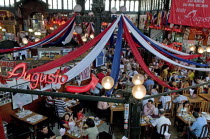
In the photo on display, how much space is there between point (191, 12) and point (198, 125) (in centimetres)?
372

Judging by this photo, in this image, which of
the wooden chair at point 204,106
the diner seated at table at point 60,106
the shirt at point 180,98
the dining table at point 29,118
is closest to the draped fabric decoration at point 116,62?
the diner seated at table at point 60,106

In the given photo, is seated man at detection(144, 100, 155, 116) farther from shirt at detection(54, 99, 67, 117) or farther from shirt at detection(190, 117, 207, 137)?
shirt at detection(54, 99, 67, 117)

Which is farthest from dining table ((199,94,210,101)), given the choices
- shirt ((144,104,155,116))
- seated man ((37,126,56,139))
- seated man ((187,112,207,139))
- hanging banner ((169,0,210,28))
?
seated man ((37,126,56,139))

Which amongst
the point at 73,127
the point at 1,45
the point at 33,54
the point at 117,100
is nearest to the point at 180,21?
the point at 73,127

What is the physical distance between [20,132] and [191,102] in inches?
248

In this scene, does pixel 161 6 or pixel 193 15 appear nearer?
pixel 193 15

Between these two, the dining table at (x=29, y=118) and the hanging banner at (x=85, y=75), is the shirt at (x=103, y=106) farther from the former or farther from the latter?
the hanging banner at (x=85, y=75)

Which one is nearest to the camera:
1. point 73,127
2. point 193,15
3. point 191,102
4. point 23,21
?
point 73,127

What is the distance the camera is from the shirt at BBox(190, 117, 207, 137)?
5824 millimetres

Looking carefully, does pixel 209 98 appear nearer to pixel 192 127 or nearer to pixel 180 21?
pixel 192 127

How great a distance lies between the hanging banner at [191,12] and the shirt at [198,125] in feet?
9.64

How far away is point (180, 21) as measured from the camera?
24.4 ft

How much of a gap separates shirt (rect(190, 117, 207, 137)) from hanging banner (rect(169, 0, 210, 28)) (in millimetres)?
2940

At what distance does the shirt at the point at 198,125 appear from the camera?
582 centimetres
